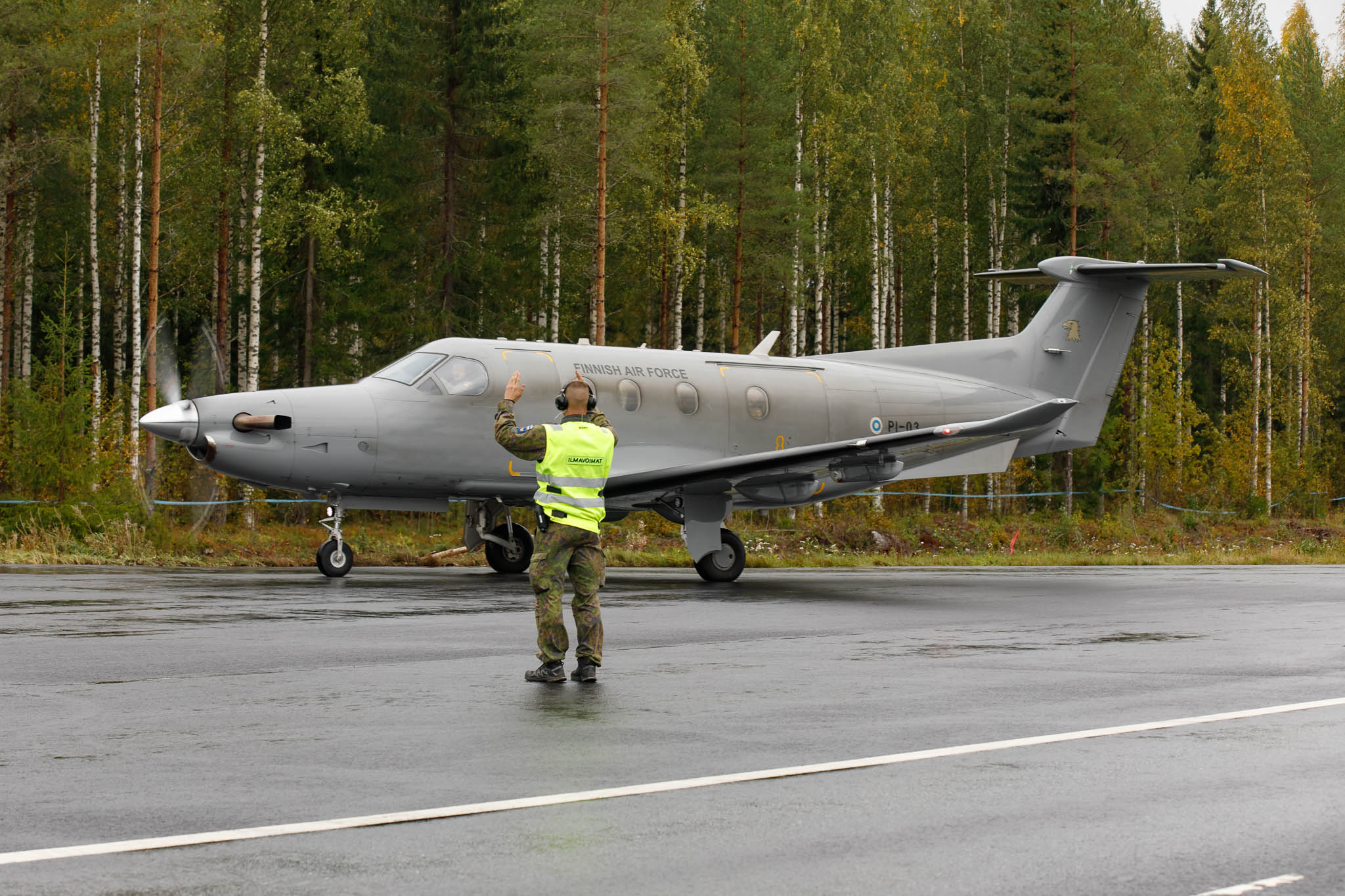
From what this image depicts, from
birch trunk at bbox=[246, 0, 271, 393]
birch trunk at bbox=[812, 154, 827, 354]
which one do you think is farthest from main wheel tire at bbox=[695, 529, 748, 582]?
birch trunk at bbox=[812, 154, 827, 354]

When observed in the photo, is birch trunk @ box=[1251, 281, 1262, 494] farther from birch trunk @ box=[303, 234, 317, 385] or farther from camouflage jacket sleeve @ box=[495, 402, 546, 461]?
camouflage jacket sleeve @ box=[495, 402, 546, 461]

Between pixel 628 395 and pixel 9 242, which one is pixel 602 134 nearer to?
pixel 628 395

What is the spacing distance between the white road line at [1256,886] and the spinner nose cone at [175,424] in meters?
13.6

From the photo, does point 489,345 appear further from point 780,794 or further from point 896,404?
point 780,794

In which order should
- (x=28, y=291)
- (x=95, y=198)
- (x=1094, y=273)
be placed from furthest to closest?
1. (x=28, y=291)
2. (x=95, y=198)
3. (x=1094, y=273)

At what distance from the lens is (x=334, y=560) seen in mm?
16969

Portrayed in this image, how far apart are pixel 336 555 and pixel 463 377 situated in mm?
2753

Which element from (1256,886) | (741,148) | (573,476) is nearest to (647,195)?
(741,148)

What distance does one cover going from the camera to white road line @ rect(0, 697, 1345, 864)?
4543 mm

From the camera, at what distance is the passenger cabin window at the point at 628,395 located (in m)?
18.0

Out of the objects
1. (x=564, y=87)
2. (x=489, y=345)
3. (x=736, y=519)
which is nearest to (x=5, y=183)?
(x=564, y=87)

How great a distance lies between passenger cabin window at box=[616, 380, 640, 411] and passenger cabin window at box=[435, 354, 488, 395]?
1841 mm

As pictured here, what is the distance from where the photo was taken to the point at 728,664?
31.2 feet

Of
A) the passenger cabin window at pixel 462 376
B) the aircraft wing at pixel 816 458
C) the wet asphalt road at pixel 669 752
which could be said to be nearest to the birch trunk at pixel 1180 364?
the aircraft wing at pixel 816 458
